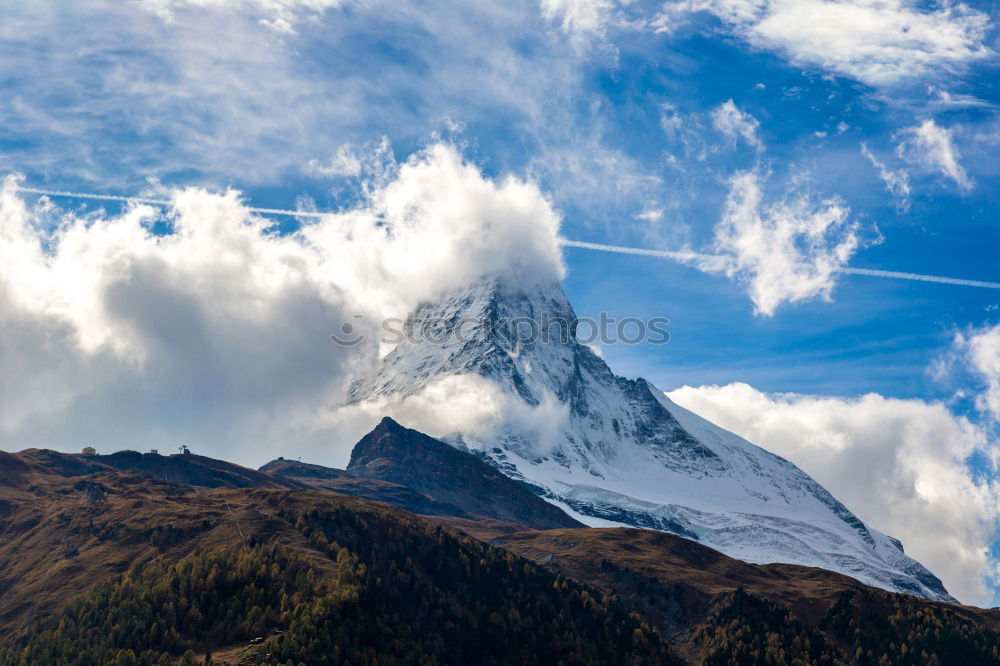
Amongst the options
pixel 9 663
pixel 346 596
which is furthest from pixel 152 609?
pixel 346 596

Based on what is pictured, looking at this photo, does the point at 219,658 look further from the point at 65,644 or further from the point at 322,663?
the point at 65,644

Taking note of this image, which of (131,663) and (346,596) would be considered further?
(346,596)

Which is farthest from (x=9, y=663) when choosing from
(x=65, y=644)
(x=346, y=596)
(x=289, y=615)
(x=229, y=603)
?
(x=346, y=596)

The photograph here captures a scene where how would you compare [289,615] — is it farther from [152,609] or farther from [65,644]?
[65,644]

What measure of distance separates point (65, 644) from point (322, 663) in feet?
179

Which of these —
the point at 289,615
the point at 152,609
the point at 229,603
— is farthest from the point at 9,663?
the point at 289,615

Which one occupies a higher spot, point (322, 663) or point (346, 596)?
point (346, 596)

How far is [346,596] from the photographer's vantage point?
19900 centimetres

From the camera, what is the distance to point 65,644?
7293 inches

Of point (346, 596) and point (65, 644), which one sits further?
point (346, 596)

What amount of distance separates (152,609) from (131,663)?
2029 centimetres

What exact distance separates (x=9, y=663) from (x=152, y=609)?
27735 mm

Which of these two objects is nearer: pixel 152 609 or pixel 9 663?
pixel 9 663

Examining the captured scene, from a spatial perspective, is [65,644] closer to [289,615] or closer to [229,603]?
[229,603]
